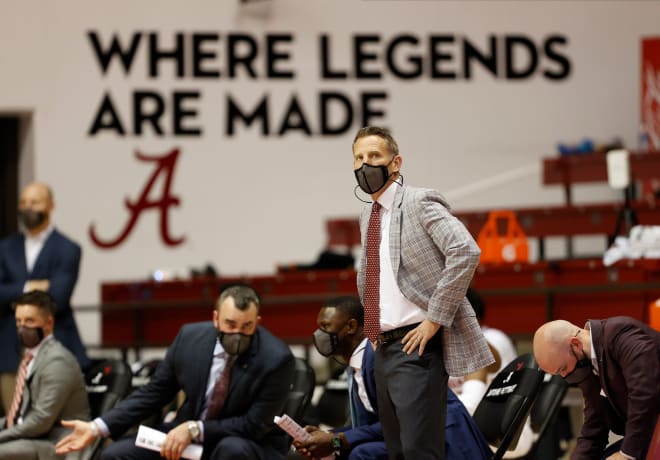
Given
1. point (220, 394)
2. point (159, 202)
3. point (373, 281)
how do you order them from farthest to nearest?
1. point (159, 202)
2. point (220, 394)
3. point (373, 281)

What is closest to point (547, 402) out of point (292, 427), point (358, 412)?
point (358, 412)

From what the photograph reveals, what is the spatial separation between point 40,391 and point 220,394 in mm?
1032

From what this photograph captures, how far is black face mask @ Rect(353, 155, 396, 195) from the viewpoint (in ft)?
14.4

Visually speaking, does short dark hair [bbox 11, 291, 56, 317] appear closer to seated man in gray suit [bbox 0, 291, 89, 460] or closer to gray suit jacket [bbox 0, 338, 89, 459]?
seated man in gray suit [bbox 0, 291, 89, 460]

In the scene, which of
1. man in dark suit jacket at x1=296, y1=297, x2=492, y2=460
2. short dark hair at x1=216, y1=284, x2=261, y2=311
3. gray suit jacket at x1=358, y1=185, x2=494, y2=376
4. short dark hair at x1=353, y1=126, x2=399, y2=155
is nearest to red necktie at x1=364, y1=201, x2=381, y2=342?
gray suit jacket at x1=358, y1=185, x2=494, y2=376

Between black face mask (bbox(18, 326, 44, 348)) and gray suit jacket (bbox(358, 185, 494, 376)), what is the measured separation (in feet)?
8.17

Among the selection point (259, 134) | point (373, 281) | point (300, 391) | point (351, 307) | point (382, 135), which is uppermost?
point (259, 134)

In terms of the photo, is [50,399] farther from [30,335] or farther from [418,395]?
[418,395]

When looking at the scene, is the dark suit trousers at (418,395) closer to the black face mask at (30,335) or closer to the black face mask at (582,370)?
the black face mask at (582,370)

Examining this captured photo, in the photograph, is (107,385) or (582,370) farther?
(107,385)

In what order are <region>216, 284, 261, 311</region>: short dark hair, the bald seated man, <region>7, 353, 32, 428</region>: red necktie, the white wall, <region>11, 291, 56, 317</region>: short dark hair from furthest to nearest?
the white wall < <region>11, 291, 56, 317</region>: short dark hair < <region>7, 353, 32, 428</region>: red necktie < <region>216, 284, 261, 311</region>: short dark hair < the bald seated man

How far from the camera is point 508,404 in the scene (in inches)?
204

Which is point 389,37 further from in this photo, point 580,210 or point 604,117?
point 580,210

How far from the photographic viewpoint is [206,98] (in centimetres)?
1155
